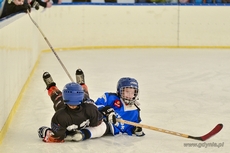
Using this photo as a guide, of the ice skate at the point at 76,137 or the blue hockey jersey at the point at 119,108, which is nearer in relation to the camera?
the ice skate at the point at 76,137

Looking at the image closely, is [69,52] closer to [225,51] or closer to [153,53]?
[153,53]

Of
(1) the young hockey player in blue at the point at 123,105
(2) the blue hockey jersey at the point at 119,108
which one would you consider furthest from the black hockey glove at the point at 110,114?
(2) the blue hockey jersey at the point at 119,108

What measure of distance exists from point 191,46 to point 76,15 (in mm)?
2104

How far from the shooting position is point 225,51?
9477 millimetres

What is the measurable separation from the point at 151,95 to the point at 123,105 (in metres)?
1.64

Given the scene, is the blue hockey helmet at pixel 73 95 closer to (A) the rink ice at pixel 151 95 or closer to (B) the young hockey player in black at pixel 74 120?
(B) the young hockey player in black at pixel 74 120

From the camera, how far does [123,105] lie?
3820 millimetres

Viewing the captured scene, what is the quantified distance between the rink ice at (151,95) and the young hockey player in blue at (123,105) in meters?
0.09

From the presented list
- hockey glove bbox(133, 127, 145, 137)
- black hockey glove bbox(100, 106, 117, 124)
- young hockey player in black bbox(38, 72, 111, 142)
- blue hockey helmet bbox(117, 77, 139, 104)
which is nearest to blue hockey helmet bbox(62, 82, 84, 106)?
young hockey player in black bbox(38, 72, 111, 142)

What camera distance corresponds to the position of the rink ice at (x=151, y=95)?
3615 millimetres

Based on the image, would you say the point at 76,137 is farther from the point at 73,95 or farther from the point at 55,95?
the point at 55,95

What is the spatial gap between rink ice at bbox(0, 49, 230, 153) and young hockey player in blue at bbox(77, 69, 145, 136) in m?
0.09

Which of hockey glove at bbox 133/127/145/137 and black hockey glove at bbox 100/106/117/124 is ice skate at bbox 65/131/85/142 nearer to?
black hockey glove at bbox 100/106/117/124

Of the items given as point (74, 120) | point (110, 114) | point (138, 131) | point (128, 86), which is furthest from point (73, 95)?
point (138, 131)
